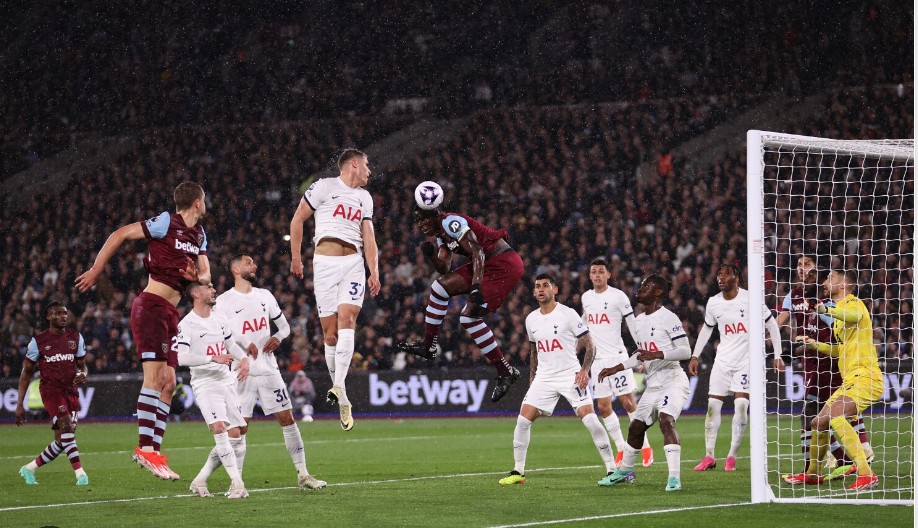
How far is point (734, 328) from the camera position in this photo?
12828 millimetres

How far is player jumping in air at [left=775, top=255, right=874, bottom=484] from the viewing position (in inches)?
429

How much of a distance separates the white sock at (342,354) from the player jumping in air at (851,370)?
4.11m

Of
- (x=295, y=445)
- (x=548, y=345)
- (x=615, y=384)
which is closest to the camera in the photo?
(x=295, y=445)

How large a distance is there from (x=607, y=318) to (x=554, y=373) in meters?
1.98

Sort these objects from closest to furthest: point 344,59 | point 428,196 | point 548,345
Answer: point 428,196 < point 548,345 < point 344,59

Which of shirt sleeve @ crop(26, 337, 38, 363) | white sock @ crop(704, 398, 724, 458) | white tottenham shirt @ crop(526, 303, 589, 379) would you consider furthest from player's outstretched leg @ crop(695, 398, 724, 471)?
shirt sleeve @ crop(26, 337, 38, 363)

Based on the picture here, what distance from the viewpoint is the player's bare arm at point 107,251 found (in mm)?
8477

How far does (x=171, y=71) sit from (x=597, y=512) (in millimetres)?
25627

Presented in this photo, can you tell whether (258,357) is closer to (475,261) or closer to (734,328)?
(475,261)

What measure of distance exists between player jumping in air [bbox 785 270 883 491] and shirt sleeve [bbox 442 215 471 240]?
132 inches

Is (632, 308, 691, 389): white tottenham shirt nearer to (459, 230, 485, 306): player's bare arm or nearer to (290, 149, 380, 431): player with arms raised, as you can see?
(459, 230, 485, 306): player's bare arm

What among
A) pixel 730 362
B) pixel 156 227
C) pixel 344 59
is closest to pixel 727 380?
pixel 730 362

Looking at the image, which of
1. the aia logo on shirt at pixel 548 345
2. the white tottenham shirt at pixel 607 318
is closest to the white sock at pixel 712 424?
the white tottenham shirt at pixel 607 318

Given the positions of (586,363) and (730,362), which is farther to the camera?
(730,362)
